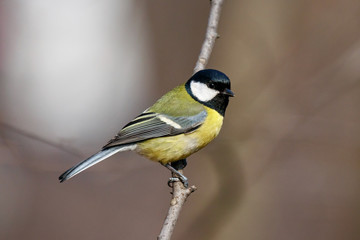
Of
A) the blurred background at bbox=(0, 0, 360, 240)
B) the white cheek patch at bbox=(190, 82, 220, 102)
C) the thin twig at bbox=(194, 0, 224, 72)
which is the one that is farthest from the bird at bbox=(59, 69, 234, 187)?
the blurred background at bbox=(0, 0, 360, 240)

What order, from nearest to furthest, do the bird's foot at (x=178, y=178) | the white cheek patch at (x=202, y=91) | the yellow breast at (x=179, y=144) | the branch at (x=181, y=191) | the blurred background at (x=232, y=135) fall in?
the branch at (x=181, y=191), the bird's foot at (x=178, y=178), the yellow breast at (x=179, y=144), the white cheek patch at (x=202, y=91), the blurred background at (x=232, y=135)

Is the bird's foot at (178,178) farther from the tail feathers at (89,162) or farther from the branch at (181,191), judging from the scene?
the tail feathers at (89,162)

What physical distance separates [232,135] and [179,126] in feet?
4.79

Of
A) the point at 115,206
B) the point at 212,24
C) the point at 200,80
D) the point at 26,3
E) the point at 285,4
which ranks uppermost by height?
the point at 285,4

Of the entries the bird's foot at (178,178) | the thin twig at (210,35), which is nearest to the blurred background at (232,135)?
the bird's foot at (178,178)

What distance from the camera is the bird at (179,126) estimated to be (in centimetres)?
298

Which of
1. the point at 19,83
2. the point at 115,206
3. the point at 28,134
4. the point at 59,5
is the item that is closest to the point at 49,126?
the point at 19,83

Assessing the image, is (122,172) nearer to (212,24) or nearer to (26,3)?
(212,24)

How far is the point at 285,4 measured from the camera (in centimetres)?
560

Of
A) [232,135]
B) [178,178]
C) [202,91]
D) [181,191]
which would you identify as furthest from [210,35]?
[232,135]

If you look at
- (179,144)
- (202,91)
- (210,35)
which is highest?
(210,35)

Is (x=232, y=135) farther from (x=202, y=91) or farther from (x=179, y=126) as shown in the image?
(x=179, y=126)

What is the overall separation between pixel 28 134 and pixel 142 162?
1.04 metres

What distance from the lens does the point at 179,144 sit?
118 inches
